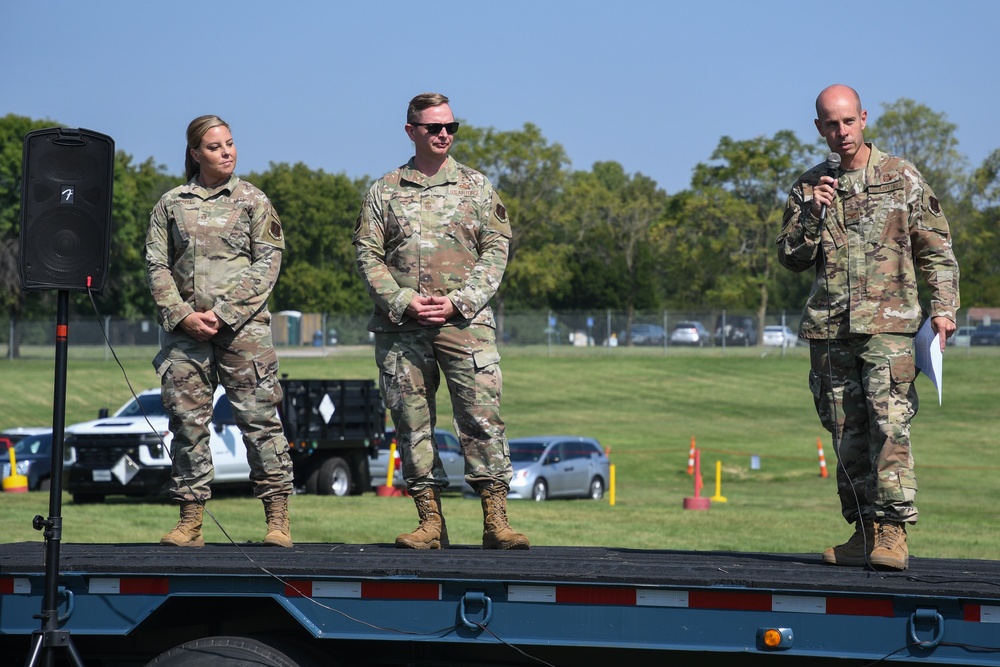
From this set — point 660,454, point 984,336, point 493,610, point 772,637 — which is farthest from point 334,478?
point 984,336

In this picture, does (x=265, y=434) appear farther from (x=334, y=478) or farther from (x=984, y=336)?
(x=984, y=336)

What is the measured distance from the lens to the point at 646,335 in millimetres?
59562

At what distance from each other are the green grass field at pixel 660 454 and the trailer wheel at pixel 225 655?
25.9 feet

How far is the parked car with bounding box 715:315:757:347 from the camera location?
58938 mm

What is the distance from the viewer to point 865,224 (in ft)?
18.1

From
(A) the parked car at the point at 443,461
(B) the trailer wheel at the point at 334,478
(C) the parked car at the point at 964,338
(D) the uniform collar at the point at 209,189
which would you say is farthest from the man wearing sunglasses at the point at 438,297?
(C) the parked car at the point at 964,338

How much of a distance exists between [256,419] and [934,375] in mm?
3187

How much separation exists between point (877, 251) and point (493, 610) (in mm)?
2229

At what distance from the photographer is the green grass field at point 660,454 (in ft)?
47.2

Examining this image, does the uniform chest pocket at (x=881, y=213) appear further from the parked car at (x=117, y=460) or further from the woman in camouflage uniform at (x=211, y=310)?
the parked car at (x=117, y=460)

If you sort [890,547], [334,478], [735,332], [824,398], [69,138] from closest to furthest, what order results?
[890,547] < [824,398] < [69,138] < [334,478] < [735,332]

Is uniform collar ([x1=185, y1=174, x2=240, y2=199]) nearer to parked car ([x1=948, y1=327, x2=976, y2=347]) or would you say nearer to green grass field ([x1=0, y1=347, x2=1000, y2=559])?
green grass field ([x1=0, y1=347, x2=1000, y2=559])

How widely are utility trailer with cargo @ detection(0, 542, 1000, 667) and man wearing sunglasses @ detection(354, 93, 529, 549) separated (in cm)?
60

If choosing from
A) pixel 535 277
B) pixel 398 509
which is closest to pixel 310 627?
pixel 398 509
